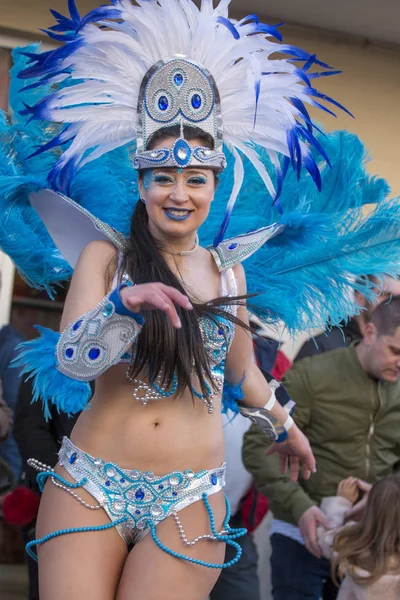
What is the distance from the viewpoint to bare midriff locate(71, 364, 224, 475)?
259 cm

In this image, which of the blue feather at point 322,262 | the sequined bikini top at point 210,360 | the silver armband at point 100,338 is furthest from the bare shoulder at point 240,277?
the silver armband at point 100,338

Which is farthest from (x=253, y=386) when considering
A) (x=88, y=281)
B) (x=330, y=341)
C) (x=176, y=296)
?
(x=330, y=341)

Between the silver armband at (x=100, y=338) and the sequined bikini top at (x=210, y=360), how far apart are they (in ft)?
0.65

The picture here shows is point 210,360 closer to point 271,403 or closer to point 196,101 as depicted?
point 271,403

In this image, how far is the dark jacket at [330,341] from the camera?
4.57m

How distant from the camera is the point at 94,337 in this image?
2.41 m

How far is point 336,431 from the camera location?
4.11m

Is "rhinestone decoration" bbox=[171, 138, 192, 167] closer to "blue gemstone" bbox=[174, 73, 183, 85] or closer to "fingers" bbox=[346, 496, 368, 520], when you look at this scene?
"blue gemstone" bbox=[174, 73, 183, 85]

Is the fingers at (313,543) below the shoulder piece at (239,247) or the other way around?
below

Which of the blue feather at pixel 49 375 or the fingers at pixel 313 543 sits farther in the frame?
the fingers at pixel 313 543

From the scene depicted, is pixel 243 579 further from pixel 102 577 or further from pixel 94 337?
pixel 94 337

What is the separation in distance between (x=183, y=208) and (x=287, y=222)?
0.60 m

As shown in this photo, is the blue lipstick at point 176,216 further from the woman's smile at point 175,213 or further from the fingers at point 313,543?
the fingers at point 313,543

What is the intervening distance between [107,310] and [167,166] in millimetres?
505
